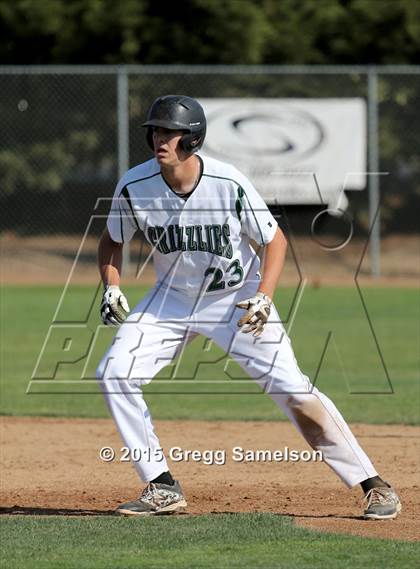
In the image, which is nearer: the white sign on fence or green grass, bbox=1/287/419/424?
green grass, bbox=1/287/419/424

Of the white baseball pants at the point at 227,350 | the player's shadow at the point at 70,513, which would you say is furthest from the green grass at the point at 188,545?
the white baseball pants at the point at 227,350

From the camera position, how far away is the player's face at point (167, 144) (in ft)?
19.2

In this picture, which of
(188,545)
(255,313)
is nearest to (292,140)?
(255,313)

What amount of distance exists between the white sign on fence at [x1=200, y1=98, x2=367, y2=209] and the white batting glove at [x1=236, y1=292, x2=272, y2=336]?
43.1ft

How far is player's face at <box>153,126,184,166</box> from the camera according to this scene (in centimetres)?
584

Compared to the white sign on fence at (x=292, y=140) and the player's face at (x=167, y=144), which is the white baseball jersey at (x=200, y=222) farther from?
the white sign on fence at (x=292, y=140)

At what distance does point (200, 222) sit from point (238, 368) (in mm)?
6212

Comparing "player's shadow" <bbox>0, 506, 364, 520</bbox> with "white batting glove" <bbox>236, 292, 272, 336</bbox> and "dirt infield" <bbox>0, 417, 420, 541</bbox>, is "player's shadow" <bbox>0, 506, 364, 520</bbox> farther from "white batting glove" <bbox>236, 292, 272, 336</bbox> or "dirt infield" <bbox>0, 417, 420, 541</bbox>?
"white batting glove" <bbox>236, 292, 272, 336</bbox>

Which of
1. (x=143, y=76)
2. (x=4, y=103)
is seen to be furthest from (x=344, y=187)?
(x=4, y=103)

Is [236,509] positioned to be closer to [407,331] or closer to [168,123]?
[168,123]

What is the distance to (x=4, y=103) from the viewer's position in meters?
20.8

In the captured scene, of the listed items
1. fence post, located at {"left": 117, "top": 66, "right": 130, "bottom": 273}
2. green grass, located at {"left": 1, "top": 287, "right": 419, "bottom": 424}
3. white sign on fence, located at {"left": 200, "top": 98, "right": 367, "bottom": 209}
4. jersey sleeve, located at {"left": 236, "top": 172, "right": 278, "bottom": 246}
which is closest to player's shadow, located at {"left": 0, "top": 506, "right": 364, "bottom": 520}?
jersey sleeve, located at {"left": 236, "top": 172, "right": 278, "bottom": 246}

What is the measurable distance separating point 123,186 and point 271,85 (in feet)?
50.7

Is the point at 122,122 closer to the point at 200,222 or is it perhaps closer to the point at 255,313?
the point at 200,222
